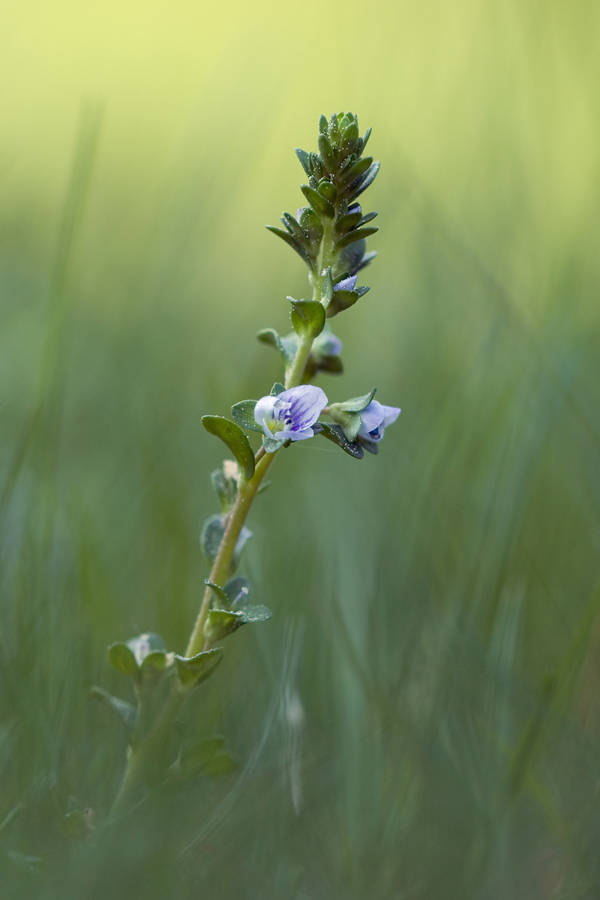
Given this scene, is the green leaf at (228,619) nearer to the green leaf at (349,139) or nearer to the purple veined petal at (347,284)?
the purple veined petal at (347,284)

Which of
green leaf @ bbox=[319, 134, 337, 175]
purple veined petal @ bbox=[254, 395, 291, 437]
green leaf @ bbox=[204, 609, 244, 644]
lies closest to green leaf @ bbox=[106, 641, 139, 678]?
green leaf @ bbox=[204, 609, 244, 644]

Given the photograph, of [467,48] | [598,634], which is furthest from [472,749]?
[467,48]

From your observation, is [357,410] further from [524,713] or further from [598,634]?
[598,634]

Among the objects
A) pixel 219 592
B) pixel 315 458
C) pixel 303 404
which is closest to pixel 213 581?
pixel 219 592

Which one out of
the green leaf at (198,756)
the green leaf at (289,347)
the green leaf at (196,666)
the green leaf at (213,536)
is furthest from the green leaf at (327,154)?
the green leaf at (198,756)

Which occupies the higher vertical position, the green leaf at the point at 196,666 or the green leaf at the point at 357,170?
the green leaf at the point at 357,170

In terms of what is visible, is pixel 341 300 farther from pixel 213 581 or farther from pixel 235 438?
pixel 213 581

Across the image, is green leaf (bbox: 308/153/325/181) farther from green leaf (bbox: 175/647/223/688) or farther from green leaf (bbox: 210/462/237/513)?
green leaf (bbox: 175/647/223/688)

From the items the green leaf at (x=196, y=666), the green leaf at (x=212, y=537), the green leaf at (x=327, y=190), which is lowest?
the green leaf at (x=196, y=666)
